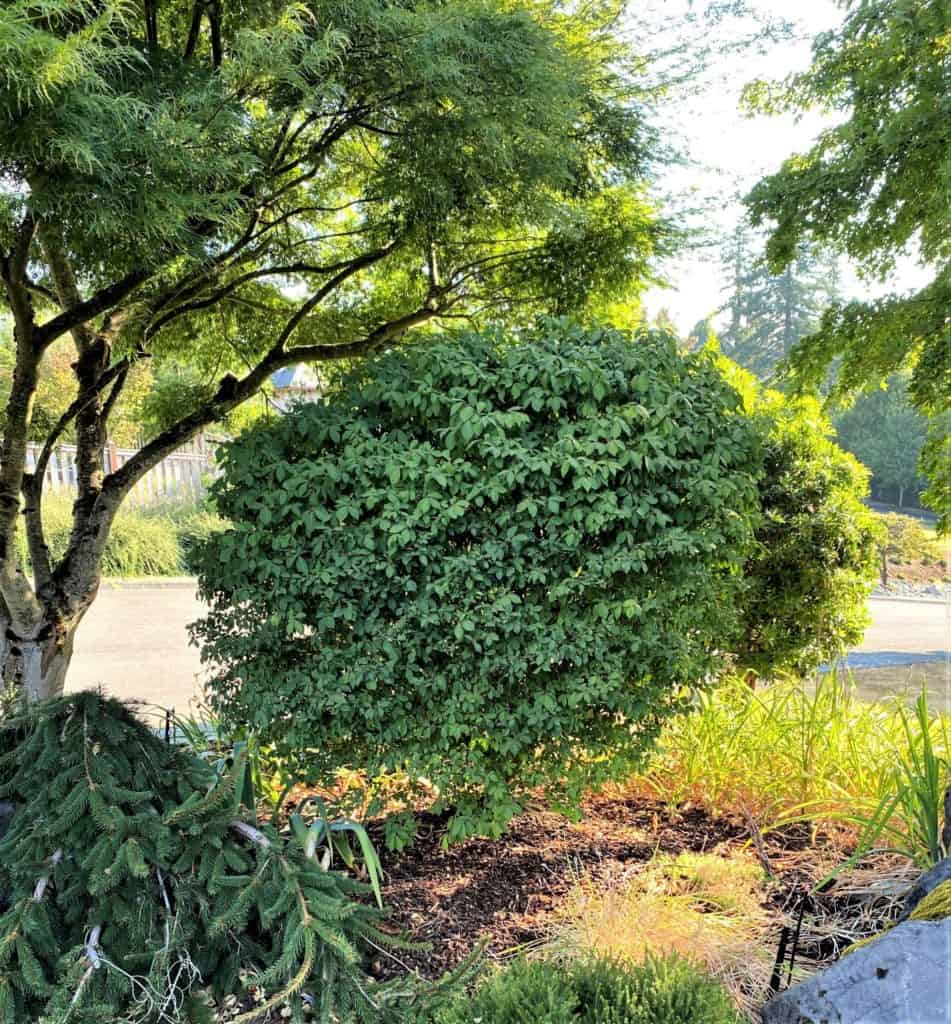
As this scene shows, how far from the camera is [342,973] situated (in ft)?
4.72

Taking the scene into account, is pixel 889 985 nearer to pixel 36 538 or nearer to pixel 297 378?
pixel 36 538

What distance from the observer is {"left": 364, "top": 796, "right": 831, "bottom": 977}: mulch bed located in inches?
80.9

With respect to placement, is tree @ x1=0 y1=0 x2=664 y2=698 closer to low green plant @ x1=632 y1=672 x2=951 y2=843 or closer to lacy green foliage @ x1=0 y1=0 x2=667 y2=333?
lacy green foliage @ x1=0 y1=0 x2=667 y2=333

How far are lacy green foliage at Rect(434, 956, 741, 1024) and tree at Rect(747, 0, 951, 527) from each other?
2.48 meters

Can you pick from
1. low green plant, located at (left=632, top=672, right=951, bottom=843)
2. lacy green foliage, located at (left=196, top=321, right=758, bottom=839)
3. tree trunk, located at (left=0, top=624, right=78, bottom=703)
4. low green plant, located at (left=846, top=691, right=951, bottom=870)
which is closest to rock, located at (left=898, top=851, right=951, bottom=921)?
low green plant, located at (left=846, top=691, right=951, bottom=870)

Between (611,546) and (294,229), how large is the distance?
8.85 feet

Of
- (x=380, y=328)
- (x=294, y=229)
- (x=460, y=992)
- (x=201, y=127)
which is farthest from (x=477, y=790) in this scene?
(x=294, y=229)

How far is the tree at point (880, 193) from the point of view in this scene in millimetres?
2713

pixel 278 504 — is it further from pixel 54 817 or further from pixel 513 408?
pixel 54 817

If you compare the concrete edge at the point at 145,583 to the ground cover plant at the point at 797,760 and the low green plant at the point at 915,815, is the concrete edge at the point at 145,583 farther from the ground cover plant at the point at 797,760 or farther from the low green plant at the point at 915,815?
the low green plant at the point at 915,815

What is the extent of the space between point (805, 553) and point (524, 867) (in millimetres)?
2137

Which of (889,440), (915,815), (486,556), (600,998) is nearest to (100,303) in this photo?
(486,556)

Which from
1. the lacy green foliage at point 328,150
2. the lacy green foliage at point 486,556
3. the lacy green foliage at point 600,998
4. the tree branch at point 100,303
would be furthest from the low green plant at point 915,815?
the tree branch at point 100,303

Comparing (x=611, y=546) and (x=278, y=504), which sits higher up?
(x=278, y=504)
